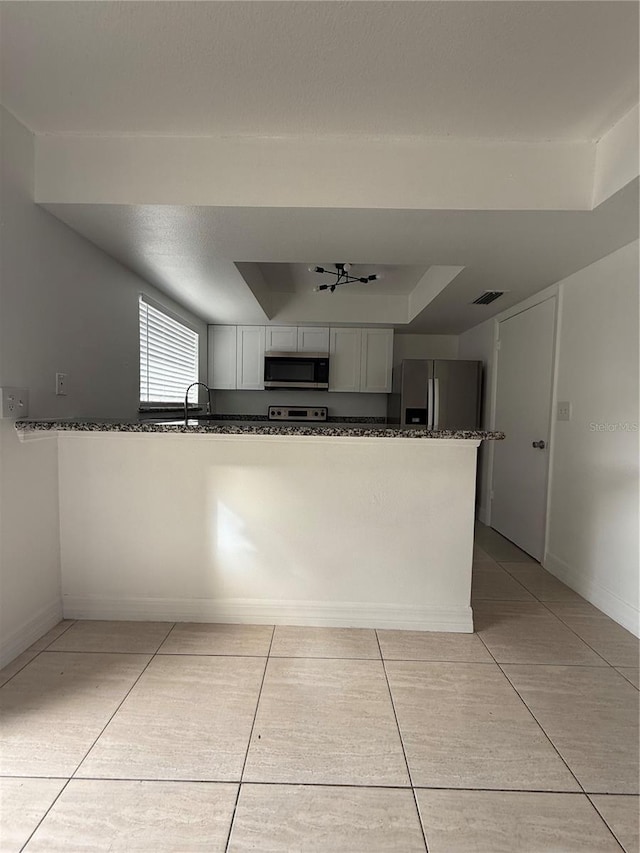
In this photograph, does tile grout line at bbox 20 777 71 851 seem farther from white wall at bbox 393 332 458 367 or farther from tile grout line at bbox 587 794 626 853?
white wall at bbox 393 332 458 367

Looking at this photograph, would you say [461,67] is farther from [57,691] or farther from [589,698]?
[57,691]

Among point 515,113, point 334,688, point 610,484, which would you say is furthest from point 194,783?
point 515,113

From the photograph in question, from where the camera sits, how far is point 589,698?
1.57 m

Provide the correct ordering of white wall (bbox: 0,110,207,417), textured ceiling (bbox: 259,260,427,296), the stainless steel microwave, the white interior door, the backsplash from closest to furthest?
white wall (bbox: 0,110,207,417) → the white interior door → textured ceiling (bbox: 259,260,427,296) → the stainless steel microwave → the backsplash

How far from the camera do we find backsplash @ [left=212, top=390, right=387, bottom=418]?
494 centimetres

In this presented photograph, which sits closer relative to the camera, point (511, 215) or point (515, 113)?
point (515, 113)

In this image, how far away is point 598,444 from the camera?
237cm

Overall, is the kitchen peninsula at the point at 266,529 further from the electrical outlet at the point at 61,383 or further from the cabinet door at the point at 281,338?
the cabinet door at the point at 281,338

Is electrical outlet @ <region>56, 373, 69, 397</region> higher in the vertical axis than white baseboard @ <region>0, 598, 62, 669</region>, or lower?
higher

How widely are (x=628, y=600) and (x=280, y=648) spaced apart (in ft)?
6.05

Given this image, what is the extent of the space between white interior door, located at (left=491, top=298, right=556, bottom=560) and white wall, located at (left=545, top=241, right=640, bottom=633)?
150 millimetres

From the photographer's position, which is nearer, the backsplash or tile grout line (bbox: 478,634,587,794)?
tile grout line (bbox: 478,634,587,794)

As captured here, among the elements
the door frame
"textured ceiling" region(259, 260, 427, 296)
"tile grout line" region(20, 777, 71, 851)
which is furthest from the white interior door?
"tile grout line" region(20, 777, 71, 851)

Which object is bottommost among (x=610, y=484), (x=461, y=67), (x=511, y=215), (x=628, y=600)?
(x=628, y=600)
